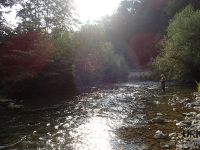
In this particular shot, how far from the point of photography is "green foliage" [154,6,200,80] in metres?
44.7

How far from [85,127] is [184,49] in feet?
98.9

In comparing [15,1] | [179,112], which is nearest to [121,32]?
[15,1]

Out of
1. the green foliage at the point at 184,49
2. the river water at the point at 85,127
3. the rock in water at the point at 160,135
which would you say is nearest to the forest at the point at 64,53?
the green foliage at the point at 184,49

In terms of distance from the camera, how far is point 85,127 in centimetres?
1853

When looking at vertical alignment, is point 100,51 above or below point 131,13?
below

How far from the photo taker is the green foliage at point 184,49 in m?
44.7

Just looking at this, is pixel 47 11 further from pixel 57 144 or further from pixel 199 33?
pixel 57 144

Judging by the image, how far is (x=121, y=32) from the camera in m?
125

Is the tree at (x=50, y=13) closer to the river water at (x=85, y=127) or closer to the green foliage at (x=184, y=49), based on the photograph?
the green foliage at (x=184, y=49)

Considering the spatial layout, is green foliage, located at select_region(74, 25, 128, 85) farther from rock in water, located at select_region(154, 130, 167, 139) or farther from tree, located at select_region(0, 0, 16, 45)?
rock in water, located at select_region(154, 130, 167, 139)

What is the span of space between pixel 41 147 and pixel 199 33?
35.4 meters

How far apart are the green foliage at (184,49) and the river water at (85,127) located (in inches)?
799

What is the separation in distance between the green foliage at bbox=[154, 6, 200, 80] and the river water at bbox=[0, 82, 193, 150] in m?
20.3

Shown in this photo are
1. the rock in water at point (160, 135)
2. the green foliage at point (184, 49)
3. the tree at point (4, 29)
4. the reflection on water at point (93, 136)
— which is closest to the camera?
the reflection on water at point (93, 136)
